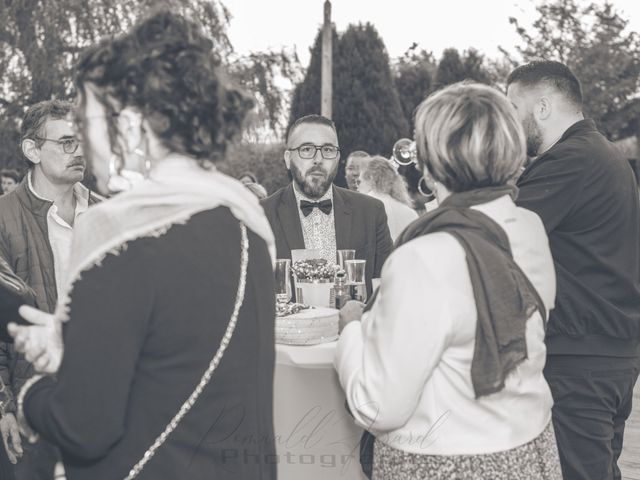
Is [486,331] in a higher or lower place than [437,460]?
higher

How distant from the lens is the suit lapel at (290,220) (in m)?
4.38

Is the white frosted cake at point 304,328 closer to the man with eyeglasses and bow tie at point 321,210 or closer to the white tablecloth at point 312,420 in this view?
the white tablecloth at point 312,420

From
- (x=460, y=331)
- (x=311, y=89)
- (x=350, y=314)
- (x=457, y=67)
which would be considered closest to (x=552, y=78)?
(x=350, y=314)

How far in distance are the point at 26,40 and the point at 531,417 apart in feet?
56.5

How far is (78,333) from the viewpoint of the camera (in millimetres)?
1465

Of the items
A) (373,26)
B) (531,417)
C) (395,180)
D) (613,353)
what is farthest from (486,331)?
(373,26)

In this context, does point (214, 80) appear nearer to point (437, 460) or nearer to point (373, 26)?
point (437, 460)

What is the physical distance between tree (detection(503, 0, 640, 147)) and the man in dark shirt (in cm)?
2101

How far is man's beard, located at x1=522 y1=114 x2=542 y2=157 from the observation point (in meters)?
3.66

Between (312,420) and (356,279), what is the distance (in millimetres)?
626

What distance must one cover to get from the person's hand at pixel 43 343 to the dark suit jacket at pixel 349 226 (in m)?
2.70

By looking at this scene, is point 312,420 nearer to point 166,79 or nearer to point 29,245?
point 29,245

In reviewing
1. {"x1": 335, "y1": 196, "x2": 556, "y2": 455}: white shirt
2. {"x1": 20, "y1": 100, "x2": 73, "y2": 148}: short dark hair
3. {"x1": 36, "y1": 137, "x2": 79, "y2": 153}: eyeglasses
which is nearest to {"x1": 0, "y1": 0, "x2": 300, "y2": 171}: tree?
{"x1": 20, "y1": 100, "x2": 73, "y2": 148}: short dark hair

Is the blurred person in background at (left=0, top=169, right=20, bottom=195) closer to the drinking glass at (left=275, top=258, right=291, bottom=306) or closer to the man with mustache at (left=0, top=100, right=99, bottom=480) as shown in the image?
the man with mustache at (left=0, top=100, right=99, bottom=480)
